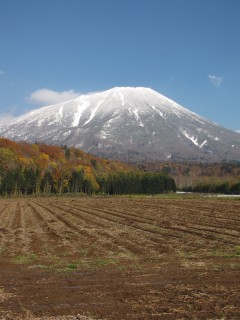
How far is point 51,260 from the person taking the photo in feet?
48.0

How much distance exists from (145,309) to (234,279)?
12.1ft

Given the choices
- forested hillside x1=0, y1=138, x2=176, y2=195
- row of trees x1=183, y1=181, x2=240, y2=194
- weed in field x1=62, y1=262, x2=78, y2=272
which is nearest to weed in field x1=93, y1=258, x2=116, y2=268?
weed in field x1=62, y1=262, x2=78, y2=272

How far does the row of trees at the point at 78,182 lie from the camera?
104500 mm

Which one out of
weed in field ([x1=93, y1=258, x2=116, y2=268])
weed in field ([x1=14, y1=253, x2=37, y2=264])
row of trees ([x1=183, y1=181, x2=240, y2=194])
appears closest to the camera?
weed in field ([x1=93, y1=258, x2=116, y2=268])

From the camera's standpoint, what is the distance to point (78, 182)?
122 metres

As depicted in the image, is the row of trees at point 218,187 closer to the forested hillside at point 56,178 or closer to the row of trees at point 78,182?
the row of trees at point 78,182

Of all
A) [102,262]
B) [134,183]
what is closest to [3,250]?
[102,262]

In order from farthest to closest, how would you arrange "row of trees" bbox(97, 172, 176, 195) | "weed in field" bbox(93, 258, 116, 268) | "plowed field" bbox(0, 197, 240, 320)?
1. "row of trees" bbox(97, 172, 176, 195)
2. "weed in field" bbox(93, 258, 116, 268)
3. "plowed field" bbox(0, 197, 240, 320)

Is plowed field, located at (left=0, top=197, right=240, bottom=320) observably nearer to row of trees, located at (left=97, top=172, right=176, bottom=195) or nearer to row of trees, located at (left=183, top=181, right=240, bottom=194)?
row of trees, located at (left=97, top=172, right=176, bottom=195)

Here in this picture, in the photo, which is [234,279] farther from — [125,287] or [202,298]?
[125,287]

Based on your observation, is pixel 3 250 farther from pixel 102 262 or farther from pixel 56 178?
pixel 56 178

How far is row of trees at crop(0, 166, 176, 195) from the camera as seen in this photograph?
343 ft

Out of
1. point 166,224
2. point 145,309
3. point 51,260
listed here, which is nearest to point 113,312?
point 145,309

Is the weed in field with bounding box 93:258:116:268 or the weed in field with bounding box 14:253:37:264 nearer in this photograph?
the weed in field with bounding box 93:258:116:268
